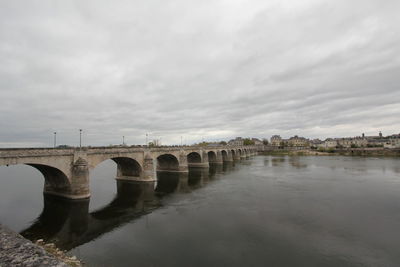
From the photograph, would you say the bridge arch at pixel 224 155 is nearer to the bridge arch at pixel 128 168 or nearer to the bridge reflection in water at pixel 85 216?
the bridge arch at pixel 128 168

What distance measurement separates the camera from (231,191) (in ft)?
106

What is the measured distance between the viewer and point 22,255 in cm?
577

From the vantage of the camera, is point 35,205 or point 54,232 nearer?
point 54,232

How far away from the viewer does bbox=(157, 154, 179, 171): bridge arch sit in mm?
50656

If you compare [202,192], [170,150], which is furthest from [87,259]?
[170,150]

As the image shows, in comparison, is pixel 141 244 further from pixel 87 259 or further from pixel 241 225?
pixel 241 225

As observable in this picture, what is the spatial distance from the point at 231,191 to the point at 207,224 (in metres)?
13.6

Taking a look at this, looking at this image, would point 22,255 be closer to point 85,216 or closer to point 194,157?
point 85,216

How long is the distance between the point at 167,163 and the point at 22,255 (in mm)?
47017

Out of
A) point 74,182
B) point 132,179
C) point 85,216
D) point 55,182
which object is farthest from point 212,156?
point 85,216

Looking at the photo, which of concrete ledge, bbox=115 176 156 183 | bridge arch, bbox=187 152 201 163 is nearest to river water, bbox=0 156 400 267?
concrete ledge, bbox=115 176 156 183

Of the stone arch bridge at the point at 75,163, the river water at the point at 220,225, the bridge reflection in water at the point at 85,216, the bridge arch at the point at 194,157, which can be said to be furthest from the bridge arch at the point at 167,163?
the river water at the point at 220,225

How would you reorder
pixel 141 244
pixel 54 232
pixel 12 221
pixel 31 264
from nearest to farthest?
pixel 31 264 → pixel 141 244 → pixel 54 232 → pixel 12 221

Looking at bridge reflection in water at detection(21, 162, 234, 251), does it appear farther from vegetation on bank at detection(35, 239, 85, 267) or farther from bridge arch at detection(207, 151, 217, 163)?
bridge arch at detection(207, 151, 217, 163)
